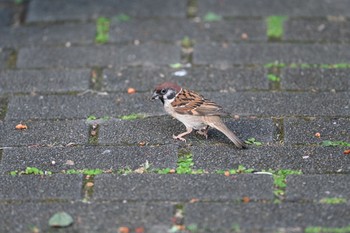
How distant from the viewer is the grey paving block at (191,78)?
6.59 m

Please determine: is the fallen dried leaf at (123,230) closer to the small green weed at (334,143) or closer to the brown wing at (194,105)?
the brown wing at (194,105)

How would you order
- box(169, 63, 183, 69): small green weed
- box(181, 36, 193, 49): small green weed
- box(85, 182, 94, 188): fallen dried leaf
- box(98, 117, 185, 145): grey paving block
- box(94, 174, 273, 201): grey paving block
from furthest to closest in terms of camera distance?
box(181, 36, 193, 49): small green weed < box(169, 63, 183, 69): small green weed < box(98, 117, 185, 145): grey paving block < box(85, 182, 94, 188): fallen dried leaf < box(94, 174, 273, 201): grey paving block

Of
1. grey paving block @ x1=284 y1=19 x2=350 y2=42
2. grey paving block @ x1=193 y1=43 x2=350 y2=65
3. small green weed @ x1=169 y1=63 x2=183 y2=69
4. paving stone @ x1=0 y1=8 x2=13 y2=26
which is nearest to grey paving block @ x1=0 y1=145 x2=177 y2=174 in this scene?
small green weed @ x1=169 y1=63 x2=183 y2=69

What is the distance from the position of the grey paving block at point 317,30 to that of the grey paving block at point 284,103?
1.10 m

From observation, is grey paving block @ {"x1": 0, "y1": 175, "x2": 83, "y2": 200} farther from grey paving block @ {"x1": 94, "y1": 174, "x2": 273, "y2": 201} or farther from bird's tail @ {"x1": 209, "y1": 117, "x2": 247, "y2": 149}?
bird's tail @ {"x1": 209, "y1": 117, "x2": 247, "y2": 149}

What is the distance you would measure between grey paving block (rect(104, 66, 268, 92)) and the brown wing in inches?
27.4

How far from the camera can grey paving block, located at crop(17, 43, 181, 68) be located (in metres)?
7.02

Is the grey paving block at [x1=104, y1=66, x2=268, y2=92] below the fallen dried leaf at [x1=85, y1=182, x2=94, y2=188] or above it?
above

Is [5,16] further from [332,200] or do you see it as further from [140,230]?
[332,200]

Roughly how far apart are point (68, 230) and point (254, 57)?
10.1 feet

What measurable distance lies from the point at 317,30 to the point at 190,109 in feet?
7.48

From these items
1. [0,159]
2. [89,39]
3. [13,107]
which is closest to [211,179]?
[0,159]

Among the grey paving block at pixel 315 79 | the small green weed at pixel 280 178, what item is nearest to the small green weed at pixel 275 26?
the grey paving block at pixel 315 79

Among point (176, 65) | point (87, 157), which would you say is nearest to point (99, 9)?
point (176, 65)
